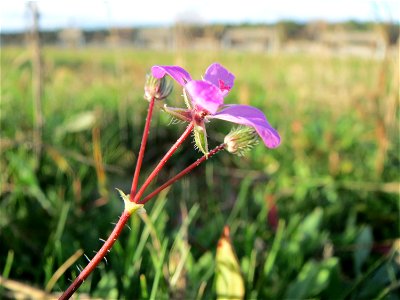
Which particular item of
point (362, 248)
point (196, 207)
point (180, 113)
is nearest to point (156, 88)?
point (180, 113)

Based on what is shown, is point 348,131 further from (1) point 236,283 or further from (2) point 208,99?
(2) point 208,99

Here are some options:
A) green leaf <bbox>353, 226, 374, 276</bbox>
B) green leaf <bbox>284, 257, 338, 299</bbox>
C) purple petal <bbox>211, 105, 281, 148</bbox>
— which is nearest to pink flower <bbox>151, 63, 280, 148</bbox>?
purple petal <bbox>211, 105, 281, 148</bbox>

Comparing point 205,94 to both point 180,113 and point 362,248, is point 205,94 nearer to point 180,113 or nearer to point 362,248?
point 180,113

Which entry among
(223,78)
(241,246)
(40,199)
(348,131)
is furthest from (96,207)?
(348,131)

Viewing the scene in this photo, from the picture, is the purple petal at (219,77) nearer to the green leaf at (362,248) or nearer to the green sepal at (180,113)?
the green sepal at (180,113)

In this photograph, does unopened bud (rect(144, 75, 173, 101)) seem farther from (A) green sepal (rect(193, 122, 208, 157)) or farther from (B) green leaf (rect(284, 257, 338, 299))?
(B) green leaf (rect(284, 257, 338, 299))

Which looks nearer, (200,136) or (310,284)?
(200,136)

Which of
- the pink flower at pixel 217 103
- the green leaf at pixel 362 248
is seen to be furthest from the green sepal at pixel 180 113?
the green leaf at pixel 362 248
